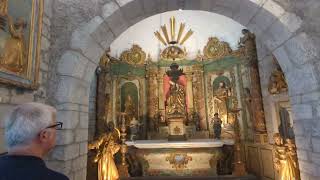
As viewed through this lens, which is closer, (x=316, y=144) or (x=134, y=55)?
(x=316, y=144)

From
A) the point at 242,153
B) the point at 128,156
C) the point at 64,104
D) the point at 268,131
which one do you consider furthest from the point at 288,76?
the point at 128,156

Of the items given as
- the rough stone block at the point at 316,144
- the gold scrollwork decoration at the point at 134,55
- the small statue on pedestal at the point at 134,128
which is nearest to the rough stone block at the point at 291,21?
the rough stone block at the point at 316,144

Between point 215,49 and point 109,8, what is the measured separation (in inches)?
267

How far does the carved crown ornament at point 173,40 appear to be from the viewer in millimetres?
8992

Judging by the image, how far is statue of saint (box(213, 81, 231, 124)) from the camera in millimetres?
8102

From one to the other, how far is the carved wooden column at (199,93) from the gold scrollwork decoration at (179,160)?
3.12 meters

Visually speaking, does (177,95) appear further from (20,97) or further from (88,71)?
(20,97)

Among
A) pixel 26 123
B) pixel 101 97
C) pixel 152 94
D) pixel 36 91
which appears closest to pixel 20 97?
pixel 36 91

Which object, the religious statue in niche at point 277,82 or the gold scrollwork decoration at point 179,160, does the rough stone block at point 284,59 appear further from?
the gold scrollwork decoration at point 179,160

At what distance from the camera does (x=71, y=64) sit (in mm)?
2533

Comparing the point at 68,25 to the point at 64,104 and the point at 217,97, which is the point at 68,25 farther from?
the point at 217,97

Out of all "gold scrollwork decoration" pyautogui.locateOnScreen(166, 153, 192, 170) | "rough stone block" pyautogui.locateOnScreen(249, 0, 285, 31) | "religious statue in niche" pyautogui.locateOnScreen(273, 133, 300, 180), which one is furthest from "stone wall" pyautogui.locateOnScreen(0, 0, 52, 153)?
"gold scrollwork decoration" pyautogui.locateOnScreen(166, 153, 192, 170)

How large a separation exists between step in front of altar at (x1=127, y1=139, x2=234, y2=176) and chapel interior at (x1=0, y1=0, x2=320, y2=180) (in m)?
0.03

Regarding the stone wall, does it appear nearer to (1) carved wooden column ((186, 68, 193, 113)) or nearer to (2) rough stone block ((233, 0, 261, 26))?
(2) rough stone block ((233, 0, 261, 26))
